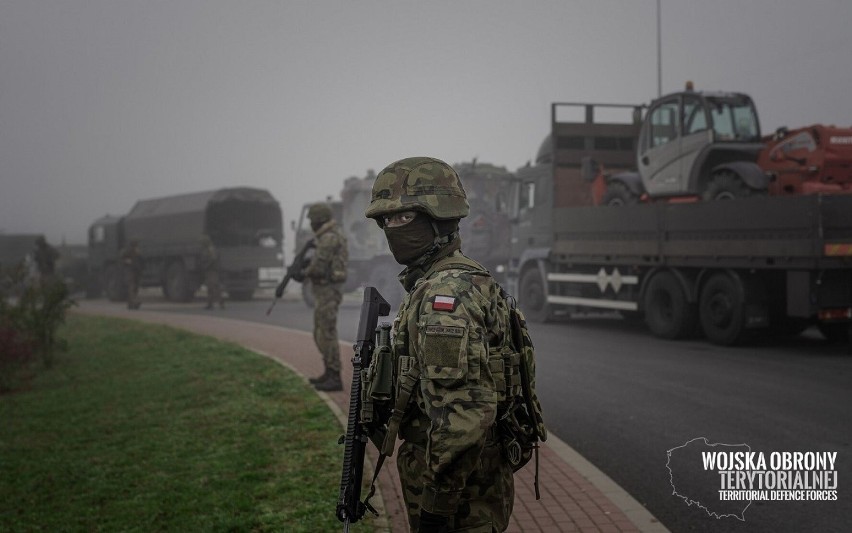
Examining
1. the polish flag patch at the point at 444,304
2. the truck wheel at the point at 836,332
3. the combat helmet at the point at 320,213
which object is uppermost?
the combat helmet at the point at 320,213

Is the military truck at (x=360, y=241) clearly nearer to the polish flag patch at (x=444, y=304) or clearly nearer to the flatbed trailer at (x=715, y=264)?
the flatbed trailer at (x=715, y=264)

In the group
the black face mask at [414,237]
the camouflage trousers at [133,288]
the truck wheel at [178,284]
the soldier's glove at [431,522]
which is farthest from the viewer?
the truck wheel at [178,284]

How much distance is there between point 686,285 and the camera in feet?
43.2

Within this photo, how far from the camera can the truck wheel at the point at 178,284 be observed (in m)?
27.1

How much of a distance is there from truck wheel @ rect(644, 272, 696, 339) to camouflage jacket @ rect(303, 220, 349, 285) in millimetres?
6264

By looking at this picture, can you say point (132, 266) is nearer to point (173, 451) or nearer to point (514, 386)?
point (173, 451)

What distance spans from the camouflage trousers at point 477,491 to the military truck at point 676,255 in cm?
905

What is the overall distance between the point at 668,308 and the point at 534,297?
3.99 meters

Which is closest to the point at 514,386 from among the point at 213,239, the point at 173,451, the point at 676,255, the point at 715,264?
the point at 173,451

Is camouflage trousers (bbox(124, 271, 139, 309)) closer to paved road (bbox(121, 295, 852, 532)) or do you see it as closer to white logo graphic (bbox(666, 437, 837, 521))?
paved road (bbox(121, 295, 852, 532))

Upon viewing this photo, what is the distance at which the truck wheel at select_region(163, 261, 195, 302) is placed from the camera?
2708 centimetres

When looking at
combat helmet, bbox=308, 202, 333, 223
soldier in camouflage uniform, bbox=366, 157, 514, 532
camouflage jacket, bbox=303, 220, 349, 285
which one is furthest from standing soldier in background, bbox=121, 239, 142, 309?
soldier in camouflage uniform, bbox=366, 157, 514, 532

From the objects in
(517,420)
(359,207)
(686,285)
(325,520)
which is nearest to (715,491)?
(325,520)

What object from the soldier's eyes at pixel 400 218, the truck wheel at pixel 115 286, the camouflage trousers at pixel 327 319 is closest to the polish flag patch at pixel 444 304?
the soldier's eyes at pixel 400 218
